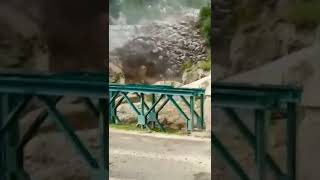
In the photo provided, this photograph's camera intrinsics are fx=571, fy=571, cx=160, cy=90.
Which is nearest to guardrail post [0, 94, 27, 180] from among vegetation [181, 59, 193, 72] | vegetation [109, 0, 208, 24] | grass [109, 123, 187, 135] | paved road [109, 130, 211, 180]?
paved road [109, 130, 211, 180]

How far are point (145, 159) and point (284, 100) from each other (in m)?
2.21

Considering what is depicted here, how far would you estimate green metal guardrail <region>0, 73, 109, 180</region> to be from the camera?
1.35 m

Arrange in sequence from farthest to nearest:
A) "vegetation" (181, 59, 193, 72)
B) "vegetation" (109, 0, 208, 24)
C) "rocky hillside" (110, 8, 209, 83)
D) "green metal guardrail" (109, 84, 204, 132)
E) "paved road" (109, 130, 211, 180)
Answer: "rocky hillside" (110, 8, 209, 83) → "vegetation" (181, 59, 193, 72) → "vegetation" (109, 0, 208, 24) → "green metal guardrail" (109, 84, 204, 132) → "paved road" (109, 130, 211, 180)

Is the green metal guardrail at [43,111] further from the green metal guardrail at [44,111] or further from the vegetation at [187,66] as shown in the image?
the vegetation at [187,66]

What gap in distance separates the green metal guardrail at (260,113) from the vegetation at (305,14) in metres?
0.14

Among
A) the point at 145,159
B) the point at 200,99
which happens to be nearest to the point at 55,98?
the point at 145,159

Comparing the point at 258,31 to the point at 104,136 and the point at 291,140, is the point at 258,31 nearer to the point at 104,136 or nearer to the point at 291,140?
the point at 291,140

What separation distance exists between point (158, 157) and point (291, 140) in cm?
226

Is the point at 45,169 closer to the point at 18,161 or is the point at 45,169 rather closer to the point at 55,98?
the point at 18,161

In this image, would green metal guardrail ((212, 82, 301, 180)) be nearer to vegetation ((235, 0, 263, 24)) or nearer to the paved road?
vegetation ((235, 0, 263, 24))

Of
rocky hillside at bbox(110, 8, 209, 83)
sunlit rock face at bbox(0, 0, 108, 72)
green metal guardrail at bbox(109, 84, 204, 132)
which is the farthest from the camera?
rocky hillside at bbox(110, 8, 209, 83)

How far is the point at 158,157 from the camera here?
3447 millimetres

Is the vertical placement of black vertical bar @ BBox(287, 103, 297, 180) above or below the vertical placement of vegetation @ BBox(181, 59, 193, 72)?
below

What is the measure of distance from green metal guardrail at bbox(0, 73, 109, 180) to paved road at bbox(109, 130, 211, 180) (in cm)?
153
